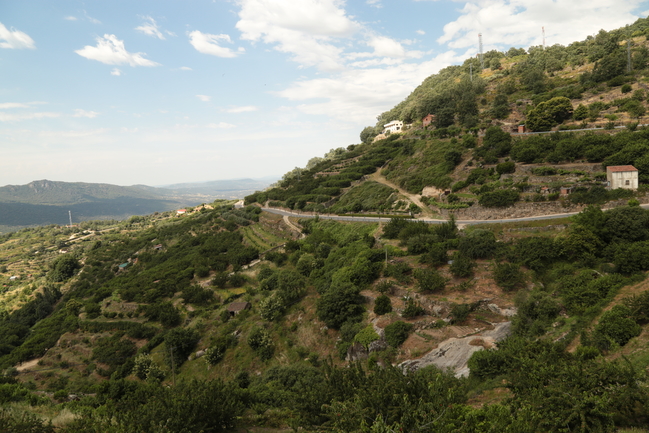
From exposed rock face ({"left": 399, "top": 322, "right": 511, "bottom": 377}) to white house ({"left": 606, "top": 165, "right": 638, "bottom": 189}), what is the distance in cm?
2031

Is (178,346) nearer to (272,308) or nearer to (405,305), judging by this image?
(272,308)

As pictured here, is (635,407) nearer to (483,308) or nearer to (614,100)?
(483,308)

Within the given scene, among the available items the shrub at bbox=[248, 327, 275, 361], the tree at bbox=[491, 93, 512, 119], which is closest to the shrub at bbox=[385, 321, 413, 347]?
the shrub at bbox=[248, 327, 275, 361]

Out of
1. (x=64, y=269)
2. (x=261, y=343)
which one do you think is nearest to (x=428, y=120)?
(x=261, y=343)

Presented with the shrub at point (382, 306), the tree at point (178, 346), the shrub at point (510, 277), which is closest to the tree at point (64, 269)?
the tree at point (178, 346)

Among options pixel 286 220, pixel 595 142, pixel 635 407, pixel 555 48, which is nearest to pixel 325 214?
pixel 286 220

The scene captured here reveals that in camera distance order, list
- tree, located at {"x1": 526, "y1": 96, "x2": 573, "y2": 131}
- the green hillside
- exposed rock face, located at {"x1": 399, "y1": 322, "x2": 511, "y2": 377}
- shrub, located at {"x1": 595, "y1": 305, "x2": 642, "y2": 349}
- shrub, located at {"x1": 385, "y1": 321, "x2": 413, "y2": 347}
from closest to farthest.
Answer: the green hillside
shrub, located at {"x1": 595, "y1": 305, "x2": 642, "y2": 349}
exposed rock face, located at {"x1": 399, "y1": 322, "x2": 511, "y2": 377}
shrub, located at {"x1": 385, "y1": 321, "x2": 413, "y2": 347}
tree, located at {"x1": 526, "y1": 96, "x2": 573, "y2": 131}

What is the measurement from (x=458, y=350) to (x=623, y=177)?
24.9m

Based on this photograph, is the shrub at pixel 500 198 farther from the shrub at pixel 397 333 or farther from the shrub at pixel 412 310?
the shrub at pixel 397 333

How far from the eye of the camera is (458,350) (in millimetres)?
21266

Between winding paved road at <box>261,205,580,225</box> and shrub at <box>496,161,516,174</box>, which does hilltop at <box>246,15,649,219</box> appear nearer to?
shrub at <box>496,161,516,174</box>

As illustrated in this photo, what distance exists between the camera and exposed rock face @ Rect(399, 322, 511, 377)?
20.8m

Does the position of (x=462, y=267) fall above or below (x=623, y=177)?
below

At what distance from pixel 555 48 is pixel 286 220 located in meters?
86.2
